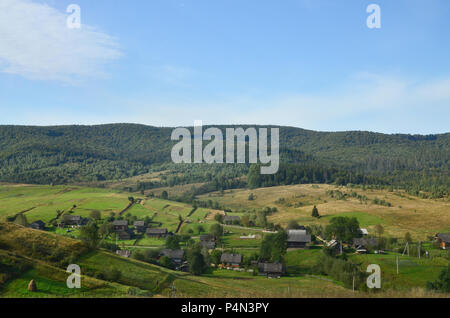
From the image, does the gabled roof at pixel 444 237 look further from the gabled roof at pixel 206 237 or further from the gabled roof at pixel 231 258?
the gabled roof at pixel 206 237

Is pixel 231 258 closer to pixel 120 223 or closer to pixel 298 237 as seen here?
pixel 298 237

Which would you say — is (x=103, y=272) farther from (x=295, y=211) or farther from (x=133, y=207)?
(x=295, y=211)

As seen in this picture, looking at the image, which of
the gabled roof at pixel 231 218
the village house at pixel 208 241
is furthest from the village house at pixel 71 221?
the gabled roof at pixel 231 218

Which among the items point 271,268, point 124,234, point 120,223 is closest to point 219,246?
point 271,268

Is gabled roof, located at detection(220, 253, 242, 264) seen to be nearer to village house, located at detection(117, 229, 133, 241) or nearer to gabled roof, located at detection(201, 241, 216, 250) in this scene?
gabled roof, located at detection(201, 241, 216, 250)

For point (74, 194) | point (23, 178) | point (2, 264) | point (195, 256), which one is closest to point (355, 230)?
point (195, 256)

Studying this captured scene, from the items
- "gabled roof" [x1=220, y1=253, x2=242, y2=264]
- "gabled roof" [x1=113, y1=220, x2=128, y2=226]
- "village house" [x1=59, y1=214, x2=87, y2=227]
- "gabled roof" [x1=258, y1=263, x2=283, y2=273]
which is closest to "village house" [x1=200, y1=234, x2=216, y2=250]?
"gabled roof" [x1=220, y1=253, x2=242, y2=264]
